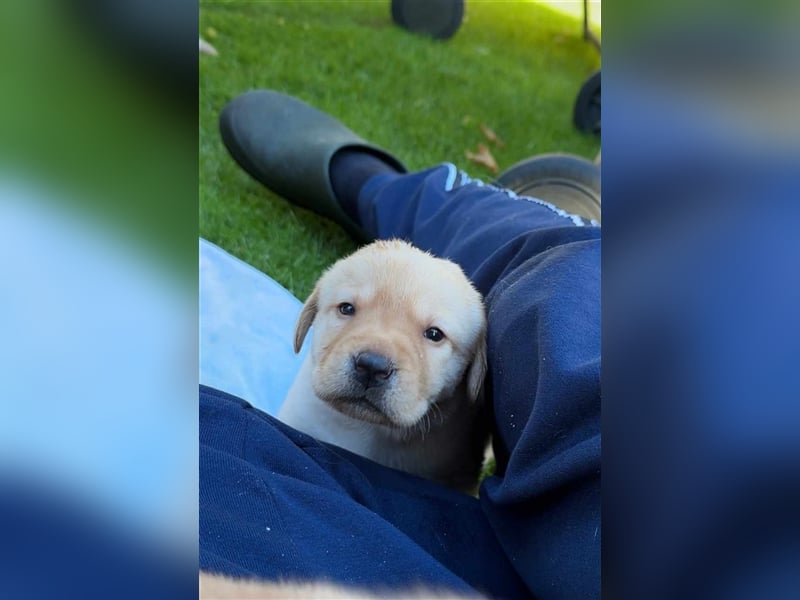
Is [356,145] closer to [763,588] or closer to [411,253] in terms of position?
[411,253]

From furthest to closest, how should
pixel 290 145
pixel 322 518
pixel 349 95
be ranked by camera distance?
pixel 349 95 → pixel 290 145 → pixel 322 518

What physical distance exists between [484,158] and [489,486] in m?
0.90

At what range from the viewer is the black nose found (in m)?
0.70

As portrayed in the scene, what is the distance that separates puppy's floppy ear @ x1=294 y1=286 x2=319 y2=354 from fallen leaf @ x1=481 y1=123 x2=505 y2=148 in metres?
0.92

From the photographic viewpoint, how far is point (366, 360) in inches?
27.5

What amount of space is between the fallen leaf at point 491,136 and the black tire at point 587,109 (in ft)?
1.10

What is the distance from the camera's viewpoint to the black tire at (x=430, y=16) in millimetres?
1761

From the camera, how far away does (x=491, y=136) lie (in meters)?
1.67

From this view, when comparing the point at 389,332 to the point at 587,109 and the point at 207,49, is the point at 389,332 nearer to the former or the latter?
→ the point at 207,49

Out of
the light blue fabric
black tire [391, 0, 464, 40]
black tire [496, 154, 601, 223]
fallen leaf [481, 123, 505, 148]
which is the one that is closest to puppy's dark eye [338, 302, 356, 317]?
the light blue fabric

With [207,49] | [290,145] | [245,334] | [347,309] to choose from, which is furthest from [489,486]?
[207,49]

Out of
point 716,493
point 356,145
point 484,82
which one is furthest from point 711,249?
point 484,82

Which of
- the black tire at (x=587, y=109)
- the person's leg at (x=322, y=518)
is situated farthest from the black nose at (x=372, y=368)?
the black tire at (x=587, y=109)

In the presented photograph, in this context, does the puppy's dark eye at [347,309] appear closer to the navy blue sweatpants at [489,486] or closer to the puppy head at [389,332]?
the puppy head at [389,332]
